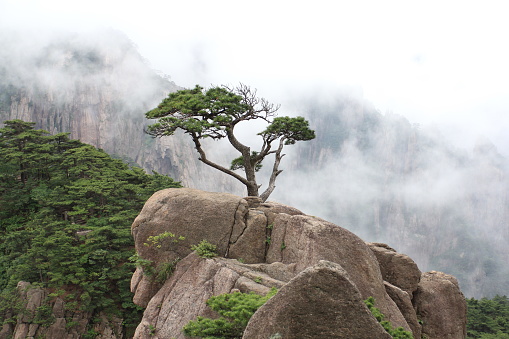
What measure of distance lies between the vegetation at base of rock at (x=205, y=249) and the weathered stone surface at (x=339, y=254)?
249 cm

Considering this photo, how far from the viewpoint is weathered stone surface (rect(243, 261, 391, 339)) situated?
535 centimetres

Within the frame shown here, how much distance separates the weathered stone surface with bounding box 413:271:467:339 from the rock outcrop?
0.04m

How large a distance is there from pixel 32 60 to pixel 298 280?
10477cm

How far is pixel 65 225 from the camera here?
24.1m

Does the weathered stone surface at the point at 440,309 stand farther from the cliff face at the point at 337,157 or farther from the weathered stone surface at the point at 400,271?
the cliff face at the point at 337,157

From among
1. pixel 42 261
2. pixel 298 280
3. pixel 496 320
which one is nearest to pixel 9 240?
pixel 42 261

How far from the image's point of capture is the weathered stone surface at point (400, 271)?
518 inches

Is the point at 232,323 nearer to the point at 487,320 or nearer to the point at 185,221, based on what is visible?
the point at 185,221

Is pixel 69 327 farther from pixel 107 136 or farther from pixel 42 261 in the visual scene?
pixel 107 136

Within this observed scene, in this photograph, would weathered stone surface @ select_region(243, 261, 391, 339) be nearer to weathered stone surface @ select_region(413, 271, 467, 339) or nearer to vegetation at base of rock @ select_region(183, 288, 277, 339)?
vegetation at base of rock @ select_region(183, 288, 277, 339)

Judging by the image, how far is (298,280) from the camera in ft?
18.4

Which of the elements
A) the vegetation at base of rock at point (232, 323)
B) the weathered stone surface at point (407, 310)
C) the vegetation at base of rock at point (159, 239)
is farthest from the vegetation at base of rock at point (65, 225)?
the weathered stone surface at point (407, 310)

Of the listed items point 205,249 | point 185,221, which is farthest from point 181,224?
point 205,249

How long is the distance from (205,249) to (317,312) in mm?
7952
